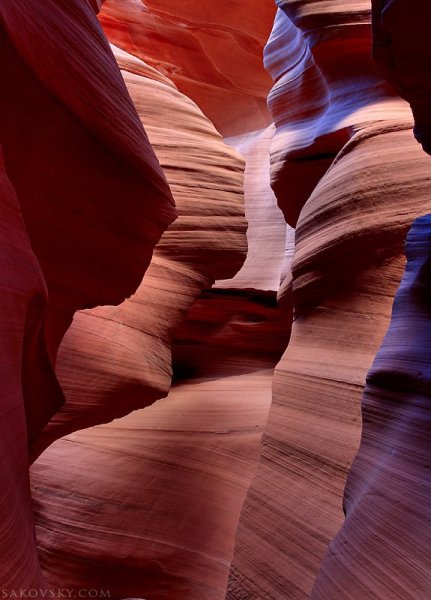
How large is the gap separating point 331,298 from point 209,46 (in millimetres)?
5627

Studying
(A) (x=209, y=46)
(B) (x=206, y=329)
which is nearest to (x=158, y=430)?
(B) (x=206, y=329)

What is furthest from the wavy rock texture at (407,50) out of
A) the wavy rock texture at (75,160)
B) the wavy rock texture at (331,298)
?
the wavy rock texture at (331,298)

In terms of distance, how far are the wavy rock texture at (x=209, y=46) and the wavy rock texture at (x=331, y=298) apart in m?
3.78

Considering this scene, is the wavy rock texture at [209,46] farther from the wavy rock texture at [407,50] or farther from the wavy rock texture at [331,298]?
the wavy rock texture at [407,50]

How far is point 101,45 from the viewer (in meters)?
2.60

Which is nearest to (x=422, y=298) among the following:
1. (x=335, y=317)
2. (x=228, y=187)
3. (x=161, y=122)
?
(x=335, y=317)

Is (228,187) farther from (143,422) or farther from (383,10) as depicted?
(383,10)

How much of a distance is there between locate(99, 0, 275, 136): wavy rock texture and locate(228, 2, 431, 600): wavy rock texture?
149 inches

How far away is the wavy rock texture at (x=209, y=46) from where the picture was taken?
7.43 m

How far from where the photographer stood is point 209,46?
311 inches

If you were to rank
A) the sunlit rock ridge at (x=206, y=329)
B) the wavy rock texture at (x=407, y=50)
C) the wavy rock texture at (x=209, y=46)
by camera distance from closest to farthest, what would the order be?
1. the wavy rock texture at (x=407, y=50)
2. the sunlit rock ridge at (x=206, y=329)
3. the wavy rock texture at (x=209, y=46)

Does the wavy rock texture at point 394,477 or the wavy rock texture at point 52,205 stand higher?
the wavy rock texture at point 52,205

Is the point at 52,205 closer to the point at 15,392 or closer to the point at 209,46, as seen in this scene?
the point at 15,392

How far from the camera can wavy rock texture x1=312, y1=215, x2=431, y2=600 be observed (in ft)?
5.04
